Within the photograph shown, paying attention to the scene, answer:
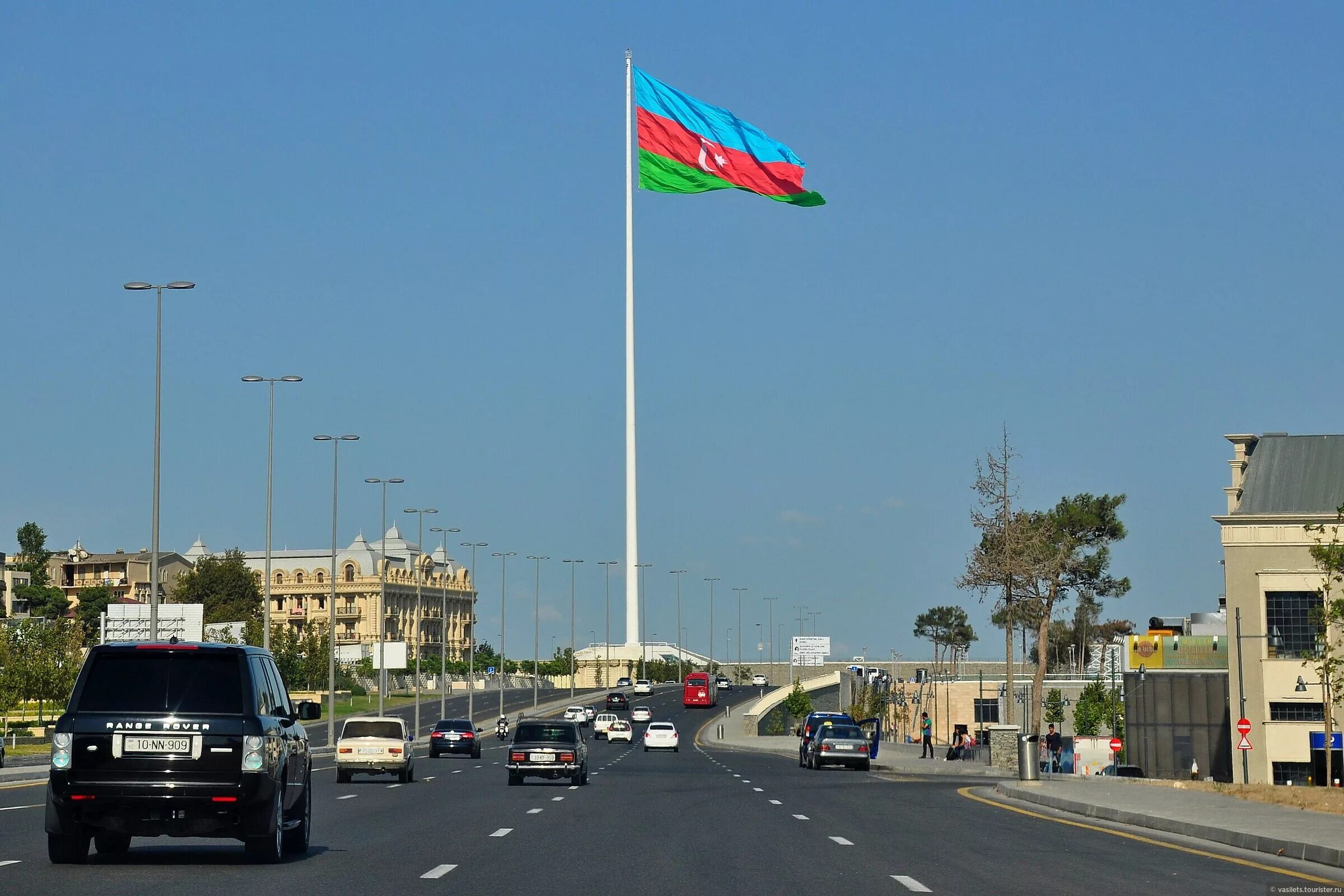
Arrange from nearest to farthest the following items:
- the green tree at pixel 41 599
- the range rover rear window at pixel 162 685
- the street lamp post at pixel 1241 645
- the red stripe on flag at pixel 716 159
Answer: the range rover rear window at pixel 162 685
the street lamp post at pixel 1241 645
the red stripe on flag at pixel 716 159
the green tree at pixel 41 599

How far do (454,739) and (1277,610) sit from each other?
30.7 metres

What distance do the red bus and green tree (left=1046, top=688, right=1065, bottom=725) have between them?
3796cm

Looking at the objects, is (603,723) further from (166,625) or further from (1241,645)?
(1241,645)

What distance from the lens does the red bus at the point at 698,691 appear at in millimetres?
139875

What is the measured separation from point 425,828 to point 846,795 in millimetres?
13952

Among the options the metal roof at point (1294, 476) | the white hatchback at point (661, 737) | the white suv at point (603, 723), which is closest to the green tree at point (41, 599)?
the white suv at point (603, 723)

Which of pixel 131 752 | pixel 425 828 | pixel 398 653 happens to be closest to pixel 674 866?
pixel 131 752

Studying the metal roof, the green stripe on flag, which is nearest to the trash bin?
the metal roof

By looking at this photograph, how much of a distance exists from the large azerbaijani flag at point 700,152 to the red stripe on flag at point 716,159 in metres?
0.02

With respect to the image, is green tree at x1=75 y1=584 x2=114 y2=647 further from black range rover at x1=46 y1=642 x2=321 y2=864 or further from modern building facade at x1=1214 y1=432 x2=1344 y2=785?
black range rover at x1=46 y1=642 x2=321 y2=864

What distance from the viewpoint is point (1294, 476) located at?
212 feet

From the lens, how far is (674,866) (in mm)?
17125

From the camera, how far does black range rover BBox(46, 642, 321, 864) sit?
15398 millimetres

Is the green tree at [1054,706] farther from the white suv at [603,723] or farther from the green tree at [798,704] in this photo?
the green tree at [798,704]
